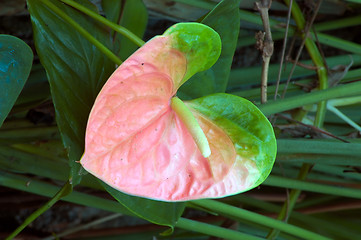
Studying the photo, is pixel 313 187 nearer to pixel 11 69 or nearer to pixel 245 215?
pixel 245 215

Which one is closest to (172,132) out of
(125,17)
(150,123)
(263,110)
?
(150,123)

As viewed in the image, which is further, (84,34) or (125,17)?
(125,17)

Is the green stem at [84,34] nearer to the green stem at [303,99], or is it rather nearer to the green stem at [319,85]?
the green stem at [303,99]

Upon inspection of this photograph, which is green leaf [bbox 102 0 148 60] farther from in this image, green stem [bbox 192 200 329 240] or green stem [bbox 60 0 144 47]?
green stem [bbox 192 200 329 240]

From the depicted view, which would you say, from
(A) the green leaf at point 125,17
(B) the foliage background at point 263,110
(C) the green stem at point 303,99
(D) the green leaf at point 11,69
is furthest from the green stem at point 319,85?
(D) the green leaf at point 11,69

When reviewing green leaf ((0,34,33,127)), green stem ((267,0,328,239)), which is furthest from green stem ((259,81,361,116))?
green leaf ((0,34,33,127))

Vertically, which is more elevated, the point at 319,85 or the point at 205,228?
the point at 319,85
